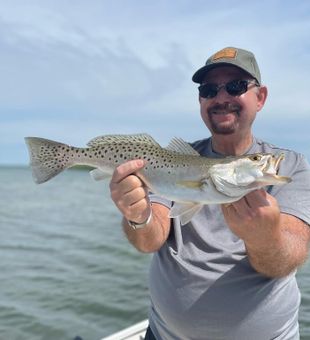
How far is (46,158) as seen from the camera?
155 inches

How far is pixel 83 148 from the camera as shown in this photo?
3.85 meters

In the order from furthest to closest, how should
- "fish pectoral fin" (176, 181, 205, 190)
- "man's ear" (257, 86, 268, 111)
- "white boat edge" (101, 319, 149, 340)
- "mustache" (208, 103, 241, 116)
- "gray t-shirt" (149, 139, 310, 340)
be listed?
"white boat edge" (101, 319, 149, 340) → "man's ear" (257, 86, 268, 111) → "mustache" (208, 103, 241, 116) → "gray t-shirt" (149, 139, 310, 340) → "fish pectoral fin" (176, 181, 205, 190)

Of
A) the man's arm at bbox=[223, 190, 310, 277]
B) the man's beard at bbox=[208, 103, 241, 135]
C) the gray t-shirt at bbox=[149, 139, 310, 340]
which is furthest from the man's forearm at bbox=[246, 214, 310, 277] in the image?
the man's beard at bbox=[208, 103, 241, 135]

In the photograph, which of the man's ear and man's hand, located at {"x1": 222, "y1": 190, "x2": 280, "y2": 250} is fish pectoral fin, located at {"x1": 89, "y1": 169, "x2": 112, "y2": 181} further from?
the man's ear

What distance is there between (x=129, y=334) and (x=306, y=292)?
6014mm

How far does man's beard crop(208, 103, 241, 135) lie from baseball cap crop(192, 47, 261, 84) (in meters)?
0.34

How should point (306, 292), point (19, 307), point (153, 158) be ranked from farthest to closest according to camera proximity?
point (306, 292)
point (19, 307)
point (153, 158)

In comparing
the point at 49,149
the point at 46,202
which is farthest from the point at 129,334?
the point at 46,202

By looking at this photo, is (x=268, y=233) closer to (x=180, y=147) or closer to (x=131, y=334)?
(x=180, y=147)

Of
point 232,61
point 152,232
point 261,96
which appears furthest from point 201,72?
point 152,232

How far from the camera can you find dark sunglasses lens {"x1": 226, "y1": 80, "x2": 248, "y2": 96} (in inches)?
169

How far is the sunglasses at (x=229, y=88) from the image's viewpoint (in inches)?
169

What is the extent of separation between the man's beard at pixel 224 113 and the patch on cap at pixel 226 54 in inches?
16.9

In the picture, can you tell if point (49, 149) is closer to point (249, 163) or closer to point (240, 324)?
point (249, 163)
